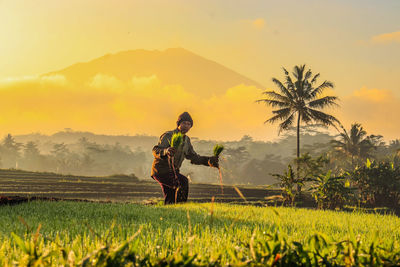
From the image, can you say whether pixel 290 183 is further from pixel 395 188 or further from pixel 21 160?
pixel 21 160

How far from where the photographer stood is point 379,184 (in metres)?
16.3

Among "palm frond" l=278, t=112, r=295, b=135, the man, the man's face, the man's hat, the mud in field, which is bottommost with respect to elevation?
the mud in field

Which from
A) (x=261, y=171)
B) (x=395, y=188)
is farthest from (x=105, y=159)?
(x=395, y=188)

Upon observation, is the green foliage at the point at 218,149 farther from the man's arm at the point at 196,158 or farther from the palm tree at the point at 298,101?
the palm tree at the point at 298,101

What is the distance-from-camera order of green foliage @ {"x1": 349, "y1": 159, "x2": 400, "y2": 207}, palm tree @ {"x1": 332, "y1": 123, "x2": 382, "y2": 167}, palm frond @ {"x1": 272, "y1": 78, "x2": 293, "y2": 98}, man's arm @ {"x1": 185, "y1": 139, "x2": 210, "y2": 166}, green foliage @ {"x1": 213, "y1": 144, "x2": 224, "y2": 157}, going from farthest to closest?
palm tree @ {"x1": 332, "y1": 123, "x2": 382, "y2": 167} → palm frond @ {"x1": 272, "y1": 78, "x2": 293, "y2": 98} → green foliage @ {"x1": 349, "y1": 159, "x2": 400, "y2": 207} → man's arm @ {"x1": 185, "y1": 139, "x2": 210, "y2": 166} → green foliage @ {"x1": 213, "y1": 144, "x2": 224, "y2": 157}

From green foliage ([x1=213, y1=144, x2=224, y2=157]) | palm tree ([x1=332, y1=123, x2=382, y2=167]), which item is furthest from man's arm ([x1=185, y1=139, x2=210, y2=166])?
palm tree ([x1=332, y1=123, x2=382, y2=167])

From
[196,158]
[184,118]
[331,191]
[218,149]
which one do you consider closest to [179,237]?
[218,149]

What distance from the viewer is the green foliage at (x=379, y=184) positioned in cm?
1612

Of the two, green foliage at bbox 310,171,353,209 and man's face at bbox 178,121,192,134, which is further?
green foliage at bbox 310,171,353,209

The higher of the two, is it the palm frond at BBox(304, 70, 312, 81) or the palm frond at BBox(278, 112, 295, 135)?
the palm frond at BBox(304, 70, 312, 81)

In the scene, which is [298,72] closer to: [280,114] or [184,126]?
[280,114]

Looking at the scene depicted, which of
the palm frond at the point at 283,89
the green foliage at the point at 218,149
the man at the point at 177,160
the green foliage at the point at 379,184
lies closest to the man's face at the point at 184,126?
the man at the point at 177,160

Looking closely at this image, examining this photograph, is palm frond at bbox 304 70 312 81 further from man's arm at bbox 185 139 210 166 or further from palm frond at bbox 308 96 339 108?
man's arm at bbox 185 139 210 166

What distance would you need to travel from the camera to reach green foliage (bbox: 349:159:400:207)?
52.9 feet
